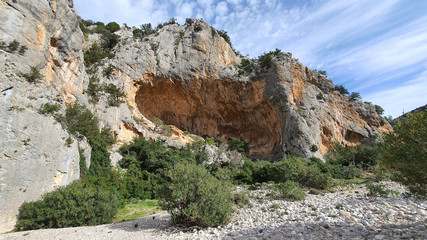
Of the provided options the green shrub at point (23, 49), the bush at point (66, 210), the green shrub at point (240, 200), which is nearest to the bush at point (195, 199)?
the green shrub at point (240, 200)

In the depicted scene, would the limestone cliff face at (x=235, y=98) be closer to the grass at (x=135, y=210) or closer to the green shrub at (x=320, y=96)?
the green shrub at (x=320, y=96)

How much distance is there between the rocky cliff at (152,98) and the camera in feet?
39.8

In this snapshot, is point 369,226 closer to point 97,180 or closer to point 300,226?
point 300,226

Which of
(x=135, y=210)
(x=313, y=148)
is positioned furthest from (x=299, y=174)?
(x=313, y=148)

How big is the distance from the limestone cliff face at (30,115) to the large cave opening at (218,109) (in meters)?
16.4

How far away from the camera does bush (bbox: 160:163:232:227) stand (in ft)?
25.6

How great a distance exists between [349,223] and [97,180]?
640 inches

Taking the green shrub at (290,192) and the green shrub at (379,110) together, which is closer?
the green shrub at (290,192)

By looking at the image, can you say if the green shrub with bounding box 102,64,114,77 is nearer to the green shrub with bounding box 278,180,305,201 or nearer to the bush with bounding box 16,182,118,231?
the bush with bounding box 16,182,118,231

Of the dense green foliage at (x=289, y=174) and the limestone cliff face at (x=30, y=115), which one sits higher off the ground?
the limestone cliff face at (x=30, y=115)

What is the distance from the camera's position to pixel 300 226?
287 inches

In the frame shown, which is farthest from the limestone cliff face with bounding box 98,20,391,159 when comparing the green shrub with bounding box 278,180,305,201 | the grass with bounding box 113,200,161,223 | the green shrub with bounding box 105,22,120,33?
the green shrub with bounding box 278,180,305,201

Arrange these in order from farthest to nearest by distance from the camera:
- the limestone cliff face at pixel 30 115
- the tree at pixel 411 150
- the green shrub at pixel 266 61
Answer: the green shrub at pixel 266 61 → the limestone cliff face at pixel 30 115 → the tree at pixel 411 150

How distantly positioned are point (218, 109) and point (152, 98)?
1177 centimetres
